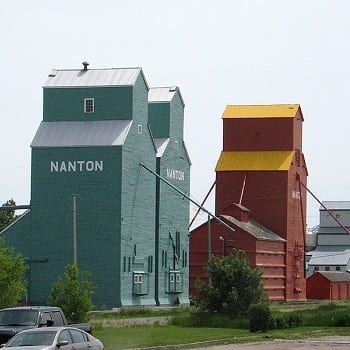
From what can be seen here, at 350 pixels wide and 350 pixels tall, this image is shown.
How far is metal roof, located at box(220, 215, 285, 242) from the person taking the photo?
101 metres

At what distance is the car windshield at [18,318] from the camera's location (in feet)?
112

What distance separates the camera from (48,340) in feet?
92.8

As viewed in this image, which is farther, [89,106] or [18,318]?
[89,106]

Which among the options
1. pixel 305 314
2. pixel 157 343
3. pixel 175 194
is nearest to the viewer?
pixel 157 343

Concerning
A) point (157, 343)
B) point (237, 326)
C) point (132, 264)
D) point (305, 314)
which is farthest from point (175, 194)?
point (157, 343)

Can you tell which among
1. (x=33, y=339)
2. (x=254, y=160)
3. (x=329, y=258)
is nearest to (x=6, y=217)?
(x=254, y=160)

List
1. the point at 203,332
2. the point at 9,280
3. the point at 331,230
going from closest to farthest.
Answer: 1. the point at 9,280
2. the point at 203,332
3. the point at 331,230

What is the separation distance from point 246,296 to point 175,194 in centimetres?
3338

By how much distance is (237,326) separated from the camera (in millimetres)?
53906

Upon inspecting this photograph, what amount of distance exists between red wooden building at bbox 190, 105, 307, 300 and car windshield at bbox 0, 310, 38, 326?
223 feet

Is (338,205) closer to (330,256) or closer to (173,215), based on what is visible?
(330,256)

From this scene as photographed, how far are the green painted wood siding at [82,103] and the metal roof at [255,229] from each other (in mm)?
24939

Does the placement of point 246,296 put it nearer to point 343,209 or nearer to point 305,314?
point 305,314

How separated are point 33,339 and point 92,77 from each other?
5580cm
